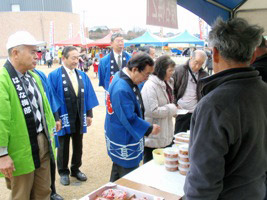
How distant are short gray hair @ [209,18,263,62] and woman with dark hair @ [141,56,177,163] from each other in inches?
68.7

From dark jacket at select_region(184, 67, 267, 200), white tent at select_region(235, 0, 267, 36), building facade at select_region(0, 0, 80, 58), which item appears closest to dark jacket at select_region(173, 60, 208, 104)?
white tent at select_region(235, 0, 267, 36)

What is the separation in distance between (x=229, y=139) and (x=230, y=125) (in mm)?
66

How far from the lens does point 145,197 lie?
1.74 meters

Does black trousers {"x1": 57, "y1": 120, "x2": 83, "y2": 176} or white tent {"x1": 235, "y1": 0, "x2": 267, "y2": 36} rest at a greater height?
white tent {"x1": 235, "y1": 0, "x2": 267, "y2": 36}

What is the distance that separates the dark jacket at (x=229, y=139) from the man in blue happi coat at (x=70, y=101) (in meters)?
2.42

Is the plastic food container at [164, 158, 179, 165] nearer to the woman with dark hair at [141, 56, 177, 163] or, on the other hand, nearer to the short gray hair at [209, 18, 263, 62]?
the woman with dark hair at [141, 56, 177, 163]

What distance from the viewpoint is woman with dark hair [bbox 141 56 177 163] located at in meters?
3.00

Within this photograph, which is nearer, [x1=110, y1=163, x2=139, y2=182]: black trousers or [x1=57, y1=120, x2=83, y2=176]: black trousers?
[x1=110, y1=163, x2=139, y2=182]: black trousers

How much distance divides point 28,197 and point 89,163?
77.9 inches

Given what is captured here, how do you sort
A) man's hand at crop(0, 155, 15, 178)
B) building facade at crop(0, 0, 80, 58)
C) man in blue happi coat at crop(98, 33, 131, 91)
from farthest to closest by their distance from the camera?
1. building facade at crop(0, 0, 80, 58)
2. man in blue happi coat at crop(98, 33, 131, 91)
3. man's hand at crop(0, 155, 15, 178)

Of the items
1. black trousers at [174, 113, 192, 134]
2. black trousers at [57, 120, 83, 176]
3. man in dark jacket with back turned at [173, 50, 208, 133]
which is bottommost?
black trousers at [57, 120, 83, 176]

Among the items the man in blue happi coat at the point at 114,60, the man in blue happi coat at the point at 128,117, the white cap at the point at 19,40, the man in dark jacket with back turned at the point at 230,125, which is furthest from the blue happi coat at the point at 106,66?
the man in dark jacket with back turned at the point at 230,125

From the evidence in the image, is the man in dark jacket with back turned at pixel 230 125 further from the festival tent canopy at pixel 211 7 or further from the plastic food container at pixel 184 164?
the festival tent canopy at pixel 211 7

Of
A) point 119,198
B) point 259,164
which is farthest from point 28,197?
point 259,164
